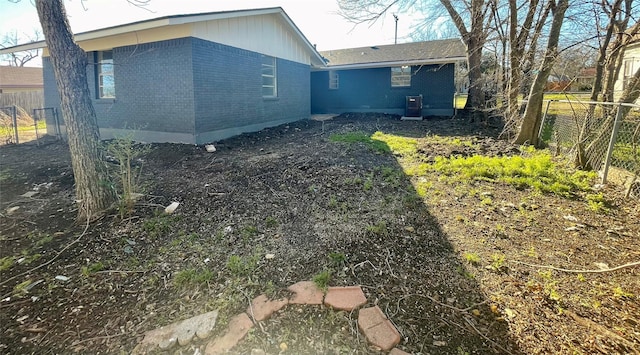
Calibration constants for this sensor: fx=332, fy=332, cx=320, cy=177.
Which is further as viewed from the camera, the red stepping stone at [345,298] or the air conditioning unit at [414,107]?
the air conditioning unit at [414,107]

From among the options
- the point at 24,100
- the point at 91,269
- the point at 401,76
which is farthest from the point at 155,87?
the point at 24,100

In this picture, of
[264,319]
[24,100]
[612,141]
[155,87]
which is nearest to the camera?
[264,319]

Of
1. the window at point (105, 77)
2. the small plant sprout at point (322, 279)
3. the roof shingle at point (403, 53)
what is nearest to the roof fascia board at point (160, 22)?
the window at point (105, 77)

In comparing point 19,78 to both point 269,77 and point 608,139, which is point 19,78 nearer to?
point 269,77

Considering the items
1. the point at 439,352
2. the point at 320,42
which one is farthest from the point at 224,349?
the point at 320,42

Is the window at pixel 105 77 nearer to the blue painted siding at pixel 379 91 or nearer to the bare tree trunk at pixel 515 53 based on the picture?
the blue painted siding at pixel 379 91

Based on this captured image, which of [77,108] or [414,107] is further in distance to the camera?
[414,107]

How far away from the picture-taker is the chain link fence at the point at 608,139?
4391 millimetres

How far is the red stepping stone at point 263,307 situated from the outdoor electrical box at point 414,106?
45.6ft

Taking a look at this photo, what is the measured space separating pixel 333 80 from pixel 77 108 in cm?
1516

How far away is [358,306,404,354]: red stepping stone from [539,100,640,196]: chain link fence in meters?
3.97

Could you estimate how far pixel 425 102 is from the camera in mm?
15641

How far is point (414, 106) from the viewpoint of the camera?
14898 mm

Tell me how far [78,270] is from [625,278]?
172 inches
